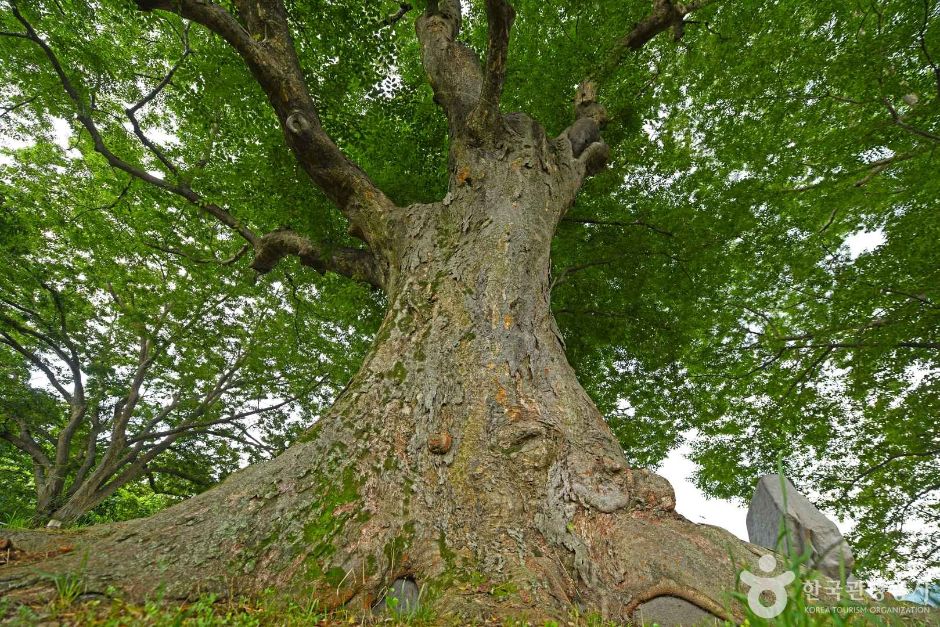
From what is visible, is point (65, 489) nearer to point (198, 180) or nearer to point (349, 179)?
point (198, 180)

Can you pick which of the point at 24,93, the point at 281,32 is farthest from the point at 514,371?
the point at 24,93

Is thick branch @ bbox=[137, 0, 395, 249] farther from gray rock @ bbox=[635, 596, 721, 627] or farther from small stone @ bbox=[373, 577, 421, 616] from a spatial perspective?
gray rock @ bbox=[635, 596, 721, 627]

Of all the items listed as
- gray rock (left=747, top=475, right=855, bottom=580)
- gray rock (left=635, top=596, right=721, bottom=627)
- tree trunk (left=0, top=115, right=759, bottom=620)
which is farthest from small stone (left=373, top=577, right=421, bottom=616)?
gray rock (left=747, top=475, right=855, bottom=580)

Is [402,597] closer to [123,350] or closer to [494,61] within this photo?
[494,61]

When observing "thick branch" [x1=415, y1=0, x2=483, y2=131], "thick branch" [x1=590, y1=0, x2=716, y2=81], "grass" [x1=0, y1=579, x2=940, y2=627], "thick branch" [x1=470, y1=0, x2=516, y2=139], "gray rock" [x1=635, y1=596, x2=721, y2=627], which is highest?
"thick branch" [x1=590, y1=0, x2=716, y2=81]

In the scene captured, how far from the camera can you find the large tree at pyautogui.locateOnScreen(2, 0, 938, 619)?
1.85 meters

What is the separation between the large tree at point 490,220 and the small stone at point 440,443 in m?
0.01

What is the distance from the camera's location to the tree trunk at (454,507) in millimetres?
1688

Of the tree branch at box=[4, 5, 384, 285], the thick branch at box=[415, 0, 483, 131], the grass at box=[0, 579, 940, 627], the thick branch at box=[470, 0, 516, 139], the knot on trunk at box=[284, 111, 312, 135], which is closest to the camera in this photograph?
the grass at box=[0, 579, 940, 627]

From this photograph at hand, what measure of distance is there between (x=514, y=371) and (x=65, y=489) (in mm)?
12774

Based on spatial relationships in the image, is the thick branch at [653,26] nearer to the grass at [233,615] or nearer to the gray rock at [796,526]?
the gray rock at [796,526]

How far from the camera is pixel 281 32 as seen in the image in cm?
420

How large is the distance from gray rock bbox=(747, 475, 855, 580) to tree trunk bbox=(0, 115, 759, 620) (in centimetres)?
29

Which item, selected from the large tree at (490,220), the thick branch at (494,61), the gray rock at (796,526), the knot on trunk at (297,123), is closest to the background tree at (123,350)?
the large tree at (490,220)
